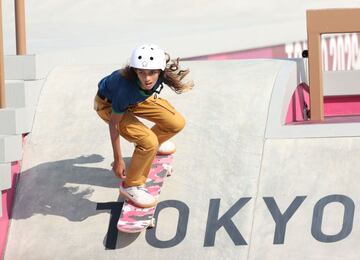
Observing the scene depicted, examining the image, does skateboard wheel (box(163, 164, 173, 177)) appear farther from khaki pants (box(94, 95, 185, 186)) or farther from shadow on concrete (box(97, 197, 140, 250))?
shadow on concrete (box(97, 197, 140, 250))

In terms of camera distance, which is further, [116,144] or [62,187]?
[62,187]

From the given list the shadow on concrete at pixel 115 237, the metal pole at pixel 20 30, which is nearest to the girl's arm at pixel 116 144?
the shadow on concrete at pixel 115 237

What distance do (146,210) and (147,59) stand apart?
3.91 feet

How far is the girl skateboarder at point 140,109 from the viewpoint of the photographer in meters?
8.02

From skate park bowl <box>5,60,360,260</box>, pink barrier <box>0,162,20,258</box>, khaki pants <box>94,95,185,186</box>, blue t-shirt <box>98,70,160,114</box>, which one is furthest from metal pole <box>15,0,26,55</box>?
blue t-shirt <box>98,70,160,114</box>

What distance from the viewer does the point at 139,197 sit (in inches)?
Result: 325

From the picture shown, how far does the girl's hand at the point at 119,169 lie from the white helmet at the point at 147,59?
0.81 m

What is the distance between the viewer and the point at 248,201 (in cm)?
839

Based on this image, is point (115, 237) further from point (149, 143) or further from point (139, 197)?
point (149, 143)

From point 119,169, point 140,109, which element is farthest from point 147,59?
point 119,169

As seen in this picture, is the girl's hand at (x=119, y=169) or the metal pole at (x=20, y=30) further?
the metal pole at (x=20, y=30)

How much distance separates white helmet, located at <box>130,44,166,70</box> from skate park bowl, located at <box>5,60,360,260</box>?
1.16 meters

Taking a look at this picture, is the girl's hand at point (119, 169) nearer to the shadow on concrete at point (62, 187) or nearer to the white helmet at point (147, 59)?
the shadow on concrete at point (62, 187)

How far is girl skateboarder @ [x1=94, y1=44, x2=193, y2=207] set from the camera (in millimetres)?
8016
